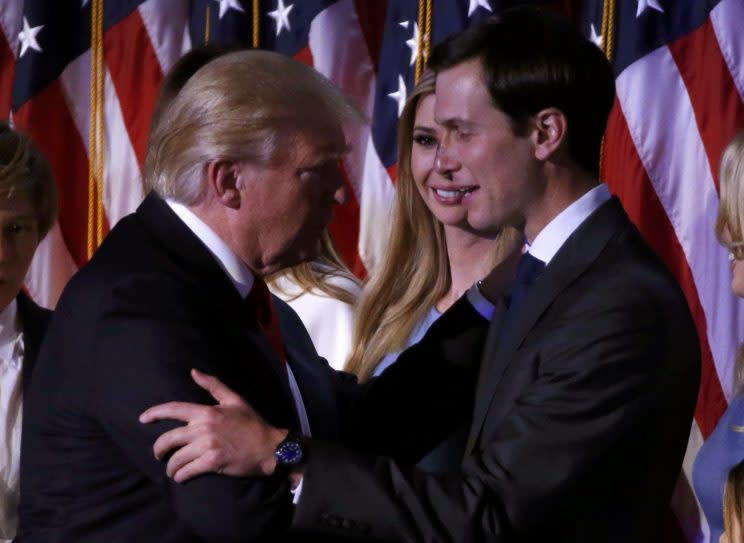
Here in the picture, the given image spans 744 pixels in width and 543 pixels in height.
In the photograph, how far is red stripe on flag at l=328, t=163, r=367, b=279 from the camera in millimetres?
3781

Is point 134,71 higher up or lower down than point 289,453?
higher up

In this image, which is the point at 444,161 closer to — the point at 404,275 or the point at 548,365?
the point at 404,275

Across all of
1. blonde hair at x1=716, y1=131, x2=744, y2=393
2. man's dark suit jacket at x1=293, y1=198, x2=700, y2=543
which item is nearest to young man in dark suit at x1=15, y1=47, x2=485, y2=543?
man's dark suit jacket at x1=293, y1=198, x2=700, y2=543

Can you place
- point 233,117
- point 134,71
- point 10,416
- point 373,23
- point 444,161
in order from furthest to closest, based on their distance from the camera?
point 134,71
point 373,23
point 10,416
point 444,161
point 233,117

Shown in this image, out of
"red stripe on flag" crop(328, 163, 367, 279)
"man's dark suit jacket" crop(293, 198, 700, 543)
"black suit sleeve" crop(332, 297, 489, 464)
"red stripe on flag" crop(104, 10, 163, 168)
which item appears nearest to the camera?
"man's dark suit jacket" crop(293, 198, 700, 543)

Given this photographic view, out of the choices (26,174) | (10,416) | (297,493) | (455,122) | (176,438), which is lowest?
(10,416)

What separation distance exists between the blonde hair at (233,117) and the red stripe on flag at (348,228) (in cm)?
181

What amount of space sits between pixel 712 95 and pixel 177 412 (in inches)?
77.4

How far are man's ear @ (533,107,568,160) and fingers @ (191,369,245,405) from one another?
2.08ft

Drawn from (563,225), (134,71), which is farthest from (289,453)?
(134,71)

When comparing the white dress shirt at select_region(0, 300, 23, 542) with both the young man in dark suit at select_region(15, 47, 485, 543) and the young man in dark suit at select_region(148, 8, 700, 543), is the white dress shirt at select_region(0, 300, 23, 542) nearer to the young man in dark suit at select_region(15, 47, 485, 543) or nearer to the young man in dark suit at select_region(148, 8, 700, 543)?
the young man in dark suit at select_region(15, 47, 485, 543)

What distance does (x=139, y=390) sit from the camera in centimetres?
171

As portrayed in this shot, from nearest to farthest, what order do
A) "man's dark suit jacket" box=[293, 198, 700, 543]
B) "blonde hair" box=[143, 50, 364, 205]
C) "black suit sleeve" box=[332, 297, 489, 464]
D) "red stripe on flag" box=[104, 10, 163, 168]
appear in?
"man's dark suit jacket" box=[293, 198, 700, 543]
"blonde hair" box=[143, 50, 364, 205]
"black suit sleeve" box=[332, 297, 489, 464]
"red stripe on flag" box=[104, 10, 163, 168]

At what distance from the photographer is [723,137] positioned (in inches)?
126
